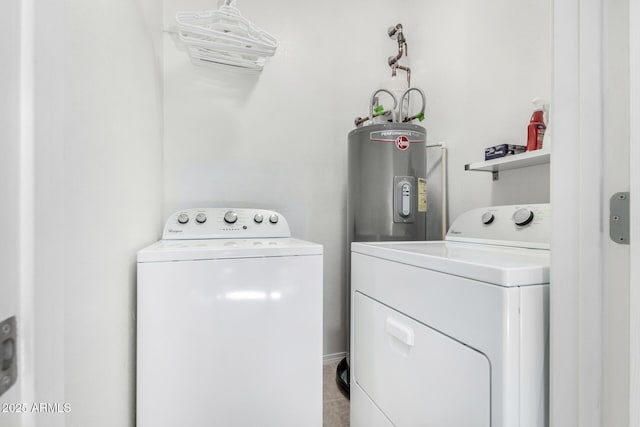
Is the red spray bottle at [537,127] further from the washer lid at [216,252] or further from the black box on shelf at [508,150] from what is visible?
the washer lid at [216,252]

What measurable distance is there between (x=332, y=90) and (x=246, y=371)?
175 cm

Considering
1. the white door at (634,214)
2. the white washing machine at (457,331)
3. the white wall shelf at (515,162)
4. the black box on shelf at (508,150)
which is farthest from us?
the black box on shelf at (508,150)

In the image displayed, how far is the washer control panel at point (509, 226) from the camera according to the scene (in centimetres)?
93

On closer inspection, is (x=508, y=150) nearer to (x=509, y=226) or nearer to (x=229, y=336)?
(x=509, y=226)

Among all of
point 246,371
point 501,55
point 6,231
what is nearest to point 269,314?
point 246,371

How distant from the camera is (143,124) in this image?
1.12m

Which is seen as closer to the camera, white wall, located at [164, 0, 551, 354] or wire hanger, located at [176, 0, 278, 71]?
wire hanger, located at [176, 0, 278, 71]

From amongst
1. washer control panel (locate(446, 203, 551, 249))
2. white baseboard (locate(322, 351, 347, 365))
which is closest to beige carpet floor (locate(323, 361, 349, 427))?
white baseboard (locate(322, 351, 347, 365))

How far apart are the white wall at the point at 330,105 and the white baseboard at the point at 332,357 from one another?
0.04 metres

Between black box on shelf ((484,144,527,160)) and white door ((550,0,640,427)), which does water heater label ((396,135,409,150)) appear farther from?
white door ((550,0,640,427))

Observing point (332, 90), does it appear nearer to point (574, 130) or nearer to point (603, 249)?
point (574, 130)

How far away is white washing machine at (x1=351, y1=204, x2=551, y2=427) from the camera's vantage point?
1.88 ft

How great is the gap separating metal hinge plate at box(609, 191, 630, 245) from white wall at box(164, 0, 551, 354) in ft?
3.35

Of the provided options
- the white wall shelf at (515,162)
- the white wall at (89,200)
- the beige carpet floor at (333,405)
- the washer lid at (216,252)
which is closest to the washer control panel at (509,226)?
the white wall shelf at (515,162)
